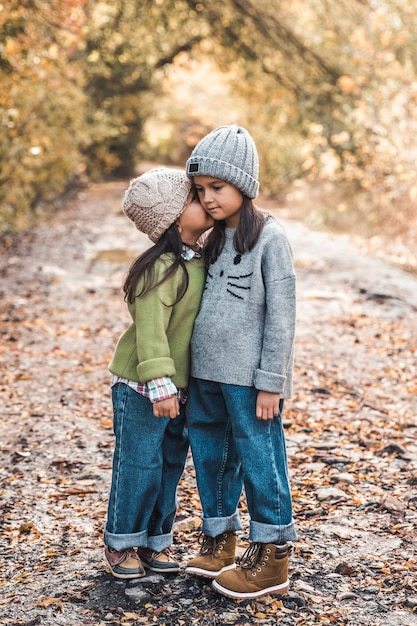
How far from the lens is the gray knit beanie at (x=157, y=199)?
2615mm

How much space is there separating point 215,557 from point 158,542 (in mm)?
238

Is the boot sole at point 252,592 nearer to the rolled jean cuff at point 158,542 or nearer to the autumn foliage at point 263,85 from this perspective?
the rolled jean cuff at point 158,542

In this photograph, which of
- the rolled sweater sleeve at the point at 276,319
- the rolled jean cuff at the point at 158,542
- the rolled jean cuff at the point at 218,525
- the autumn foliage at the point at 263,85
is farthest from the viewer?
the autumn foliage at the point at 263,85

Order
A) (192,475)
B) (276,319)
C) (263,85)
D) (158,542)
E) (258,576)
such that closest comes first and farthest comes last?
(276,319) < (258,576) < (158,542) < (192,475) < (263,85)

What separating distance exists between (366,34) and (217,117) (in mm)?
16028

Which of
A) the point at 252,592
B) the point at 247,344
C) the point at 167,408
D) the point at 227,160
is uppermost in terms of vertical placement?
the point at 227,160

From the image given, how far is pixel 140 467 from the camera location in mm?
2713

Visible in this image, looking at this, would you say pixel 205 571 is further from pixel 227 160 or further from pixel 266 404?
pixel 227 160

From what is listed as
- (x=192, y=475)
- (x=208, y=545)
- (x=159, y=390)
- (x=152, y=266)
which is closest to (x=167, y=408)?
(x=159, y=390)

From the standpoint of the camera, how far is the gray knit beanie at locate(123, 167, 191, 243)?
2615 millimetres

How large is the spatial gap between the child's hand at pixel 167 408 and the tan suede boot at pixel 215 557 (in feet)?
1.74

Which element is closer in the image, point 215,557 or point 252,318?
point 252,318

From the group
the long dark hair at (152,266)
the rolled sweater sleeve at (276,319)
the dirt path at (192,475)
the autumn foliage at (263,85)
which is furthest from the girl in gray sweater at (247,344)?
the autumn foliage at (263,85)

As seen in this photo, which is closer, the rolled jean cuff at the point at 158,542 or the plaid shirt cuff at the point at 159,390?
the plaid shirt cuff at the point at 159,390
